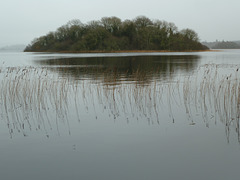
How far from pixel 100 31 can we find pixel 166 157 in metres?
100

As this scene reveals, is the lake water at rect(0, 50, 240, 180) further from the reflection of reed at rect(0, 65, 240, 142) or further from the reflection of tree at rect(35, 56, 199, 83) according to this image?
the reflection of tree at rect(35, 56, 199, 83)

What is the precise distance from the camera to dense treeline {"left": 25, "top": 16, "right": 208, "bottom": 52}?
102 metres

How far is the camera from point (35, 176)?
17.9 ft

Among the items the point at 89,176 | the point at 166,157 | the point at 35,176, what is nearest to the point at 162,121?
the point at 166,157

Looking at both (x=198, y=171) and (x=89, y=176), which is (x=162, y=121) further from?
(x=89, y=176)

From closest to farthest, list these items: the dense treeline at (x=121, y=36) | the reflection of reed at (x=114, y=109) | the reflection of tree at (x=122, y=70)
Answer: the reflection of reed at (x=114, y=109) < the reflection of tree at (x=122, y=70) < the dense treeline at (x=121, y=36)

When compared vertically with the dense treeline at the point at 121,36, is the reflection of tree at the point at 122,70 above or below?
below

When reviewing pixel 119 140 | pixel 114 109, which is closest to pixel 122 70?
pixel 114 109

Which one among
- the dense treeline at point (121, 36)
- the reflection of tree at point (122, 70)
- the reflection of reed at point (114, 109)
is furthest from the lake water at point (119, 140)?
the dense treeline at point (121, 36)

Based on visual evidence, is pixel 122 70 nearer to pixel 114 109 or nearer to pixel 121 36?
pixel 114 109

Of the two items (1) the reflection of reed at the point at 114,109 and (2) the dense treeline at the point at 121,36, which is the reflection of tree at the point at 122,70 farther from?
(2) the dense treeline at the point at 121,36

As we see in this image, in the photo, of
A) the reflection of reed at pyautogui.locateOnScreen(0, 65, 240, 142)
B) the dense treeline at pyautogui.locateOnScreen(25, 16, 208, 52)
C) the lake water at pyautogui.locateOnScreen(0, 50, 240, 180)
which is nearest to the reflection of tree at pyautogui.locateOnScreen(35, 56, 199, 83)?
the reflection of reed at pyautogui.locateOnScreen(0, 65, 240, 142)

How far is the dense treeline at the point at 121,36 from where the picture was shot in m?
102

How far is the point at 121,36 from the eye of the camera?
108 m
